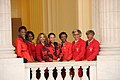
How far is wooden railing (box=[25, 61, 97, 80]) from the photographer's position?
9.75 meters

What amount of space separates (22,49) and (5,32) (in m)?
0.58

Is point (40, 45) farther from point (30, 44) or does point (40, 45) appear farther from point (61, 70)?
point (61, 70)

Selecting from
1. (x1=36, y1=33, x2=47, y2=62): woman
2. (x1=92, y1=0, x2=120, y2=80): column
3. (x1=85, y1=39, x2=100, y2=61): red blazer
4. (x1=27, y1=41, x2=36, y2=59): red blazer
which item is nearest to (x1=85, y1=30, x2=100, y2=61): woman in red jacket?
(x1=85, y1=39, x2=100, y2=61): red blazer

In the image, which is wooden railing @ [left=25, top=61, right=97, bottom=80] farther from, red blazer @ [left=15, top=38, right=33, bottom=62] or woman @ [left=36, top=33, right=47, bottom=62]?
woman @ [left=36, top=33, right=47, bottom=62]

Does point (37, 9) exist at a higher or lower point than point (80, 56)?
higher

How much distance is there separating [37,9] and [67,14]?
8.25ft

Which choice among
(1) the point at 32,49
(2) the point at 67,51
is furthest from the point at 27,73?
(2) the point at 67,51

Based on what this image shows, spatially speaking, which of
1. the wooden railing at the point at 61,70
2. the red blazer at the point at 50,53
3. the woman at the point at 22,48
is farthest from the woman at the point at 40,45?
the wooden railing at the point at 61,70

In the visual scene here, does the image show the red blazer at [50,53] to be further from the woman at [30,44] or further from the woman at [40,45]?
the woman at [30,44]

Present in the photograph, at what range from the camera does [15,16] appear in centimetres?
1948

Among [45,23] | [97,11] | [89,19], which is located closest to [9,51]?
[97,11]

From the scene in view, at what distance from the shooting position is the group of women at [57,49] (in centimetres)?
994

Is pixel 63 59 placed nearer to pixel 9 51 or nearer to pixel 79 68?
pixel 79 68

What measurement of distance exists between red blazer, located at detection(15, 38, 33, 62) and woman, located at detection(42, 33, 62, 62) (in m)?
0.46
